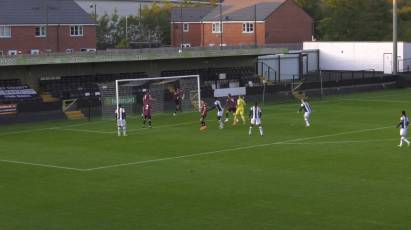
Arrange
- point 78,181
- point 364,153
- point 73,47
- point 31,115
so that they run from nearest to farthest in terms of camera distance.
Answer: point 78,181 → point 364,153 → point 31,115 → point 73,47

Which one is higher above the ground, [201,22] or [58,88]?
[201,22]

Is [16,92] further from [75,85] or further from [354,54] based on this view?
[354,54]

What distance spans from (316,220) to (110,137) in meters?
21.1

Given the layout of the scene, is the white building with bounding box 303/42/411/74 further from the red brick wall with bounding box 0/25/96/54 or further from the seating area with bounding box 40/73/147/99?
the seating area with bounding box 40/73/147/99

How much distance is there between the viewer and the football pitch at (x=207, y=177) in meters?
21.3

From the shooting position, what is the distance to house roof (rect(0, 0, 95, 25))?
81062mm

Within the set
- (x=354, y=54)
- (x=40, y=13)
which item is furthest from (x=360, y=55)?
(x=40, y=13)

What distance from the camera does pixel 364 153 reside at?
32.6 metres

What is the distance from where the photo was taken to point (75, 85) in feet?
202

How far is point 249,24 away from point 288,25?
16.3 ft

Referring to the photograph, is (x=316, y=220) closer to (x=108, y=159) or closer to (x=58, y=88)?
(x=108, y=159)

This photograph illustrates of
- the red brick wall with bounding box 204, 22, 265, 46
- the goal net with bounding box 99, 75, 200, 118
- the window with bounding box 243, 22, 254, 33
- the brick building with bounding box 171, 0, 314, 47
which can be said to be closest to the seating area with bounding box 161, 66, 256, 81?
the goal net with bounding box 99, 75, 200, 118

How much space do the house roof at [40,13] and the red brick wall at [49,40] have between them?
72 cm

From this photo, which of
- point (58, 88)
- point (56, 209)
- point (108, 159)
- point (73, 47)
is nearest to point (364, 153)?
point (108, 159)
